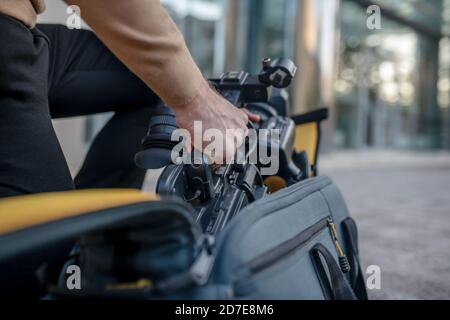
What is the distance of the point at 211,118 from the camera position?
0.67m

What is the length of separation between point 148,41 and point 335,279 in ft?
1.24

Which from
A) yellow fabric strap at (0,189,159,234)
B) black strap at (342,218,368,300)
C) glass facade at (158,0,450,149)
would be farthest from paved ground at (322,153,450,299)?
glass facade at (158,0,450,149)

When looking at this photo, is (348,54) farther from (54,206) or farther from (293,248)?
(54,206)

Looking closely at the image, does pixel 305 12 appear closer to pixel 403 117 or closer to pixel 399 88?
pixel 399 88

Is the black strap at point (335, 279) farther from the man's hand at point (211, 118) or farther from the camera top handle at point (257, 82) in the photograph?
the camera top handle at point (257, 82)

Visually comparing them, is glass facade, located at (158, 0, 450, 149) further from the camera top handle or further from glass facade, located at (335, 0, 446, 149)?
the camera top handle

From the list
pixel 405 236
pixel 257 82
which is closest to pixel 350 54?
pixel 405 236

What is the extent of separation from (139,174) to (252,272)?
1.72 ft

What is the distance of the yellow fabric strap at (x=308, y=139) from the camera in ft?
3.73

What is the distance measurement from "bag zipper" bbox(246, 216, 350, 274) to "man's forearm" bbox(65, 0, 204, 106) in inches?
9.0

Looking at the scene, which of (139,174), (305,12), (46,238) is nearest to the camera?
(46,238)

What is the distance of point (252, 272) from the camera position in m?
0.48

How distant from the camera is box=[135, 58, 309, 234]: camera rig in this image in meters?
0.64
